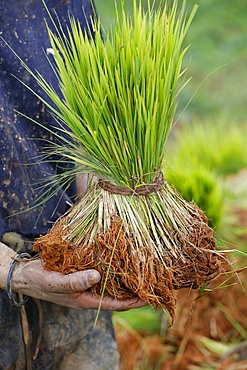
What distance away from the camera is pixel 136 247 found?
3.65 feet

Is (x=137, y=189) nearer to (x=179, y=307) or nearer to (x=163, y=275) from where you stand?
(x=163, y=275)

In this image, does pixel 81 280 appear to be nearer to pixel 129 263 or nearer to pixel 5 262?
pixel 129 263

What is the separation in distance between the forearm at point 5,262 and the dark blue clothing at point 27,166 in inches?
3.7

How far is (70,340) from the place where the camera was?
1.47m

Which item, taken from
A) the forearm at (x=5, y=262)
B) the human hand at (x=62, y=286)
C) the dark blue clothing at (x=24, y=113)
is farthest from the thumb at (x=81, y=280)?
the dark blue clothing at (x=24, y=113)

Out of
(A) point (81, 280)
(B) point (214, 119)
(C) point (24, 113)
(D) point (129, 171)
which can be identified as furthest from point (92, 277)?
(B) point (214, 119)

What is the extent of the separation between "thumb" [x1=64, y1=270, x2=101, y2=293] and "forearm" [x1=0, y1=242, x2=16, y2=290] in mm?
165

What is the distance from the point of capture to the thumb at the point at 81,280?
1066 millimetres

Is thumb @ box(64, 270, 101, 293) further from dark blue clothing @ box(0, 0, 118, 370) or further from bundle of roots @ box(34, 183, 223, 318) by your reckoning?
dark blue clothing @ box(0, 0, 118, 370)

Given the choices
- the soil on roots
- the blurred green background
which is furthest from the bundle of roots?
the blurred green background

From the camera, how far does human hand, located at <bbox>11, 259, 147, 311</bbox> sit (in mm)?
1077

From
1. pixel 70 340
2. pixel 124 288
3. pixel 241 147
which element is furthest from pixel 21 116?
pixel 241 147

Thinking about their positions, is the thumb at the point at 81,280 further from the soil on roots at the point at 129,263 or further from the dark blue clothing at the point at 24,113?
the dark blue clothing at the point at 24,113

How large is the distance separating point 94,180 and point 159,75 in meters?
0.29
